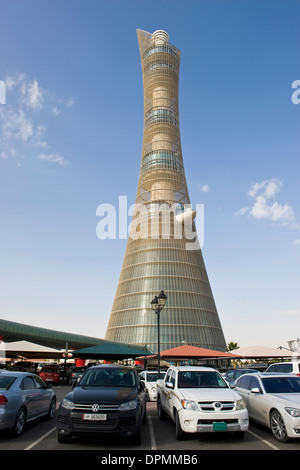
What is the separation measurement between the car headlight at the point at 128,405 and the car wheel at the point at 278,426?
3501mm

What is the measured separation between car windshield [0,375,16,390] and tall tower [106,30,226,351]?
151 ft

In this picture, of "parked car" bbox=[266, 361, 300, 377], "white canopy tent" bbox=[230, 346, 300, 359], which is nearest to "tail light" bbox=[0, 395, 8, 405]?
"parked car" bbox=[266, 361, 300, 377]

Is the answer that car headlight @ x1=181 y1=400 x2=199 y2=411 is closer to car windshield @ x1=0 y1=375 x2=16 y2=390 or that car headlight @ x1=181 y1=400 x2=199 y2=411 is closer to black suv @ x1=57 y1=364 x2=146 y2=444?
black suv @ x1=57 y1=364 x2=146 y2=444

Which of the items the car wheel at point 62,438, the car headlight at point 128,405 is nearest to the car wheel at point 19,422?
the car wheel at point 62,438

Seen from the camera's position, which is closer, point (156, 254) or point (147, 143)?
point (156, 254)

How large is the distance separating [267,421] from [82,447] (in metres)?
4.72

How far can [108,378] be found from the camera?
9.34 m

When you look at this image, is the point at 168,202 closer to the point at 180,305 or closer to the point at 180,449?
the point at 180,305

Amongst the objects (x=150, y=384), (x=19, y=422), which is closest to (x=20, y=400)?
(x=19, y=422)

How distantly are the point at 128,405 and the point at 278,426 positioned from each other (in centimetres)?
368

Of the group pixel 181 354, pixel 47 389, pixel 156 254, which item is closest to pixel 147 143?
pixel 156 254

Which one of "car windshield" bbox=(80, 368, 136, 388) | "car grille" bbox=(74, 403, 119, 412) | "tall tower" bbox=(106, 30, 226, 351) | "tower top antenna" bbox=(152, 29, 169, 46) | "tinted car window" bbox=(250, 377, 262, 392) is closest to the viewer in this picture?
"car grille" bbox=(74, 403, 119, 412)

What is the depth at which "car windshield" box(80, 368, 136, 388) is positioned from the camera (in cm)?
910
